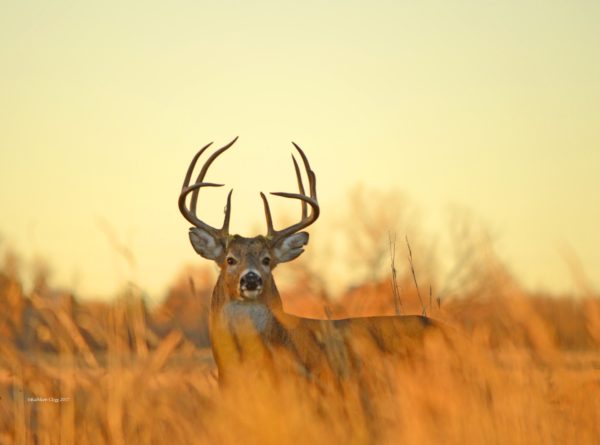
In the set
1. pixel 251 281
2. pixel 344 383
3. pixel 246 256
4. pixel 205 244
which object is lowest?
pixel 344 383

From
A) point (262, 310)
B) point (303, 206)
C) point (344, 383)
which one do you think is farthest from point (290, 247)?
point (344, 383)

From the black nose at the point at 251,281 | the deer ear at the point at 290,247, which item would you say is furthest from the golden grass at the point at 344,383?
the deer ear at the point at 290,247

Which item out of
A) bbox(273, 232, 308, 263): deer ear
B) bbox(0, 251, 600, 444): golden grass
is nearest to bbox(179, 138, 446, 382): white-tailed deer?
bbox(273, 232, 308, 263): deer ear

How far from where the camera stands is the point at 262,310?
9.62 meters

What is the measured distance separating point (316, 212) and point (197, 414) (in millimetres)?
5589

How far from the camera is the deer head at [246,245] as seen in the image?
9625mm

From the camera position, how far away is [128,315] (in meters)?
4.29

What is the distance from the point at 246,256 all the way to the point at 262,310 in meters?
0.54

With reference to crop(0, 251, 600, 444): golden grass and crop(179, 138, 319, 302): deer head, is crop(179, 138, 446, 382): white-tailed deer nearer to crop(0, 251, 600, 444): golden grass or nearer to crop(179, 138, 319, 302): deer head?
crop(179, 138, 319, 302): deer head

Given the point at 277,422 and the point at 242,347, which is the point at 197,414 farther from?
the point at 242,347

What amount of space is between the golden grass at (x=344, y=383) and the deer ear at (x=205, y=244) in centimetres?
527

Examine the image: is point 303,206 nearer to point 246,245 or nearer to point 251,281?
point 246,245

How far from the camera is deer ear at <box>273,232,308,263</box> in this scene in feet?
34.4

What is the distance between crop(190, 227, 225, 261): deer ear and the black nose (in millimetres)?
826
